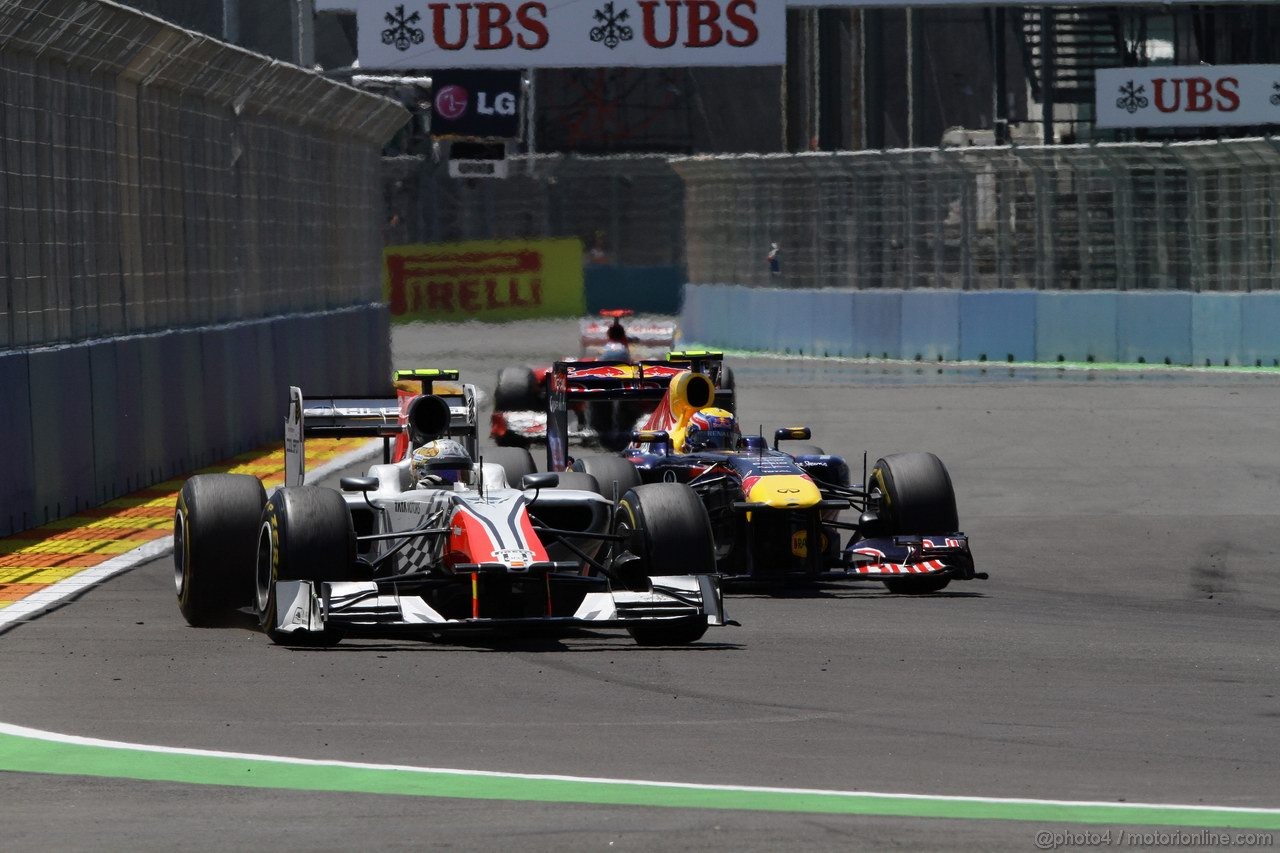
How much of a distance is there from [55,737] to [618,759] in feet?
6.12

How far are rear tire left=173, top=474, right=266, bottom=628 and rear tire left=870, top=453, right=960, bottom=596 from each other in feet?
11.3

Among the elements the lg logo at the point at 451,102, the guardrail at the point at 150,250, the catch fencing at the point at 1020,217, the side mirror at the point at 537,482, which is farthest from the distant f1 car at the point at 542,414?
the lg logo at the point at 451,102

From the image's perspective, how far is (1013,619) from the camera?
37.1 feet

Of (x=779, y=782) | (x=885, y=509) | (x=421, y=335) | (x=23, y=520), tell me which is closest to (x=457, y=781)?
(x=779, y=782)

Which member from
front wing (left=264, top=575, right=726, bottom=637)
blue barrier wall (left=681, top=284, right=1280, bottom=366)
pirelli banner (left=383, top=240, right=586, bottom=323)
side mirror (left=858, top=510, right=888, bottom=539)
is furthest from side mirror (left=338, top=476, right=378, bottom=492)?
pirelli banner (left=383, top=240, right=586, bottom=323)

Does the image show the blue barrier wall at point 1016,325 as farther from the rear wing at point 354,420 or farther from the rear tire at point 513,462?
the rear wing at point 354,420

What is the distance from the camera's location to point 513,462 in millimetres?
13844

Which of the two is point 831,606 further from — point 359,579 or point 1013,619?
point 359,579

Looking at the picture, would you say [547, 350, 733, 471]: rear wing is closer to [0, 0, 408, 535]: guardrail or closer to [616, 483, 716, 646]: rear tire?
[0, 0, 408, 535]: guardrail

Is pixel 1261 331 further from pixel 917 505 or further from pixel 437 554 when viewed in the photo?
pixel 437 554

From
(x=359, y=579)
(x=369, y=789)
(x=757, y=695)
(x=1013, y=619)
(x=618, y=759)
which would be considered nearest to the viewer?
(x=369, y=789)

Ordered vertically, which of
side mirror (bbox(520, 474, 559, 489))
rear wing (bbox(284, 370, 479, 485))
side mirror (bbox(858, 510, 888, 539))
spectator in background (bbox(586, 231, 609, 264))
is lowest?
side mirror (bbox(858, 510, 888, 539))

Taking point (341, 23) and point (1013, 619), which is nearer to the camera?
point (1013, 619)

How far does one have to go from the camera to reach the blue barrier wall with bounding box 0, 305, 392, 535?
50.0ft
